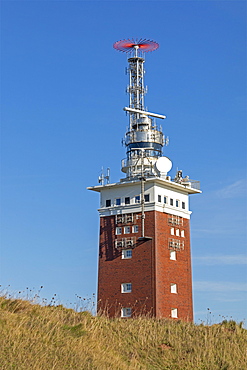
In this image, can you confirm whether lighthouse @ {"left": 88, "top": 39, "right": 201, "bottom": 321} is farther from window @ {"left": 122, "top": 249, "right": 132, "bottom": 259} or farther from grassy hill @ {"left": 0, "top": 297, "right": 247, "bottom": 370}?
grassy hill @ {"left": 0, "top": 297, "right": 247, "bottom": 370}

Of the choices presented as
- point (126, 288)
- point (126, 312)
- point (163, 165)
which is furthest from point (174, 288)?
point (163, 165)

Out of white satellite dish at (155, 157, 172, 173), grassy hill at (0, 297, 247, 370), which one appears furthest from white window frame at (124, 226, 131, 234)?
grassy hill at (0, 297, 247, 370)

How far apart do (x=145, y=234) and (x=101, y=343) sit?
28439 mm

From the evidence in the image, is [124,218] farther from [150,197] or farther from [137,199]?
[150,197]

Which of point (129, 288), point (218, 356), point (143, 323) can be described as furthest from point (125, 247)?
point (218, 356)

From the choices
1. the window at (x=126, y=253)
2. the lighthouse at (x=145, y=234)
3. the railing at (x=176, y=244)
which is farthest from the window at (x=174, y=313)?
the window at (x=126, y=253)

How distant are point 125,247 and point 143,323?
21654 mm

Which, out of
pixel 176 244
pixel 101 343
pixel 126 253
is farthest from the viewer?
pixel 176 244

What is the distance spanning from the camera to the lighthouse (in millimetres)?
59312

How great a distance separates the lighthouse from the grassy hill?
716 inches

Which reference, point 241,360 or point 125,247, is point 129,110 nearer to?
point 125,247

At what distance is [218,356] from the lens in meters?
34.8

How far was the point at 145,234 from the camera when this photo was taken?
60625 mm

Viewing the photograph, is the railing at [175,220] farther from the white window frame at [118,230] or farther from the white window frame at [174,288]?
the white window frame at [174,288]
